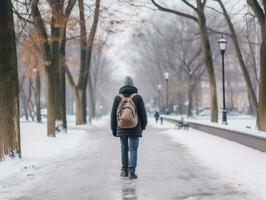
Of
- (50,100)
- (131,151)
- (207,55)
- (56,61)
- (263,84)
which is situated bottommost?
(131,151)

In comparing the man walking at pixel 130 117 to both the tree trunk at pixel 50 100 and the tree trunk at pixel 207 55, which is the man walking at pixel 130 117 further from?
the tree trunk at pixel 207 55

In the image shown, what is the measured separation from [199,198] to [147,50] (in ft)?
242

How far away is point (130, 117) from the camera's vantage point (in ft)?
37.0

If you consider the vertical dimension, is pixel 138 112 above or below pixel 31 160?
above

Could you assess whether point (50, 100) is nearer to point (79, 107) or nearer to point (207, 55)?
point (207, 55)

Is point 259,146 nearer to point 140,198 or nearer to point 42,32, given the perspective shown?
point 140,198

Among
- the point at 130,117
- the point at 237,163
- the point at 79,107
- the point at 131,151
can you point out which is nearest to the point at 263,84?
the point at 237,163

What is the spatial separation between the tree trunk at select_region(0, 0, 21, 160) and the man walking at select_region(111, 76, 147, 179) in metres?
4.56

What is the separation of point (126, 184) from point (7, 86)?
5.87 meters

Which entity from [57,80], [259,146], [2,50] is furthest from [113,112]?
[57,80]

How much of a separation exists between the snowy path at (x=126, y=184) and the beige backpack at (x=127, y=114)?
105 centimetres

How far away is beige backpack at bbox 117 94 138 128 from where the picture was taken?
11258mm

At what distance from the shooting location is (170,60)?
71.8 metres

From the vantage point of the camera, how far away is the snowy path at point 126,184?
9.48 meters
